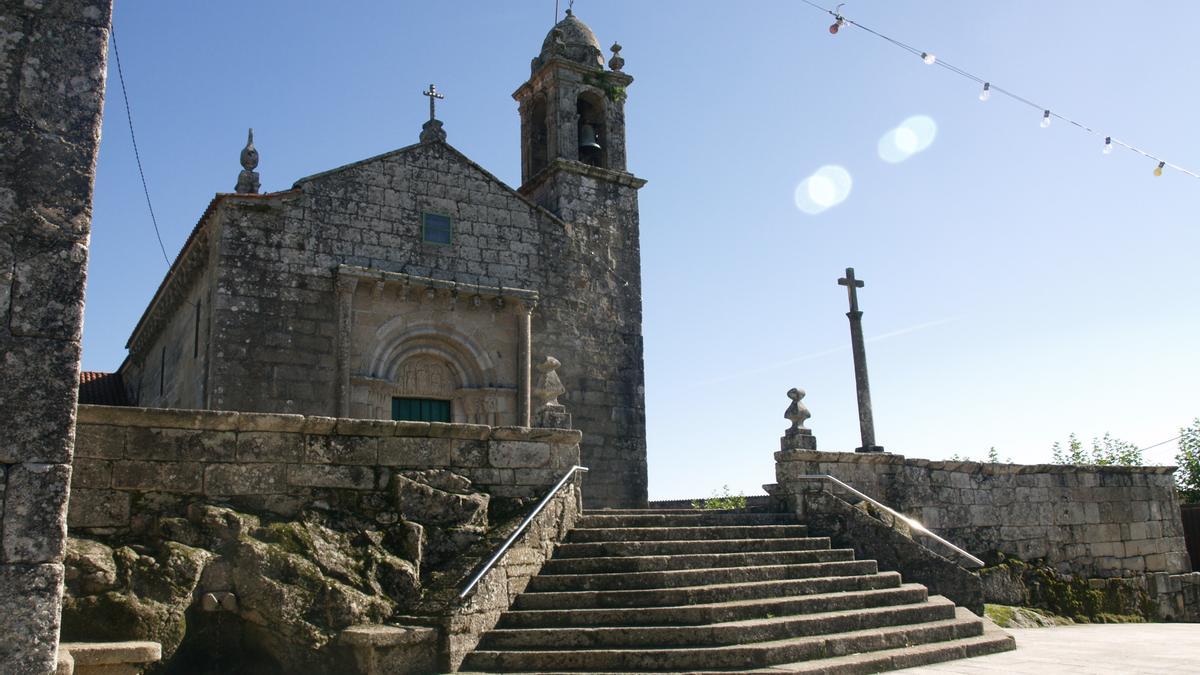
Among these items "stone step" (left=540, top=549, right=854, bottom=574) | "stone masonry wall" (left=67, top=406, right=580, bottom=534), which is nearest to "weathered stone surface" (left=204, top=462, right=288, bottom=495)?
"stone masonry wall" (left=67, top=406, right=580, bottom=534)

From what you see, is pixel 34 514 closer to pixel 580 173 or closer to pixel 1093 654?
pixel 1093 654

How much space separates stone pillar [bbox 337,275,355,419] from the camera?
12.9 metres

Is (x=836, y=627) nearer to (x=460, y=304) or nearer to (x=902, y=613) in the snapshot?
(x=902, y=613)

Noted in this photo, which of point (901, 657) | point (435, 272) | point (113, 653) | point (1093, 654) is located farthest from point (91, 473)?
point (1093, 654)

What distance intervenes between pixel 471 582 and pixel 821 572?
11.7 feet

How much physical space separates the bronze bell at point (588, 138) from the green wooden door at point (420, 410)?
5.24 meters

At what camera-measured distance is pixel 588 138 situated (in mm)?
16453

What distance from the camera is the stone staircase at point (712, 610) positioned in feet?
23.2

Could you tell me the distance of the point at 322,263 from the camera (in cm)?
1338

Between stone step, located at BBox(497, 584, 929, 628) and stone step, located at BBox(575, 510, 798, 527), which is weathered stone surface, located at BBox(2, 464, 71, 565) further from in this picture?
stone step, located at BBox(575, 510, 798, 527)

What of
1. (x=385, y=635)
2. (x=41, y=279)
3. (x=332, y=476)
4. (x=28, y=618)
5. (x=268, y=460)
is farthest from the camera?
(x=332, y=476)

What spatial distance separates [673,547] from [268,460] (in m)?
3.70

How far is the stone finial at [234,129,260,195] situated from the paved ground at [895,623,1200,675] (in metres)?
11.8

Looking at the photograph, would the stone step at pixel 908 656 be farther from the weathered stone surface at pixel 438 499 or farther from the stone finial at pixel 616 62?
the stone finial at pixel 616 62
